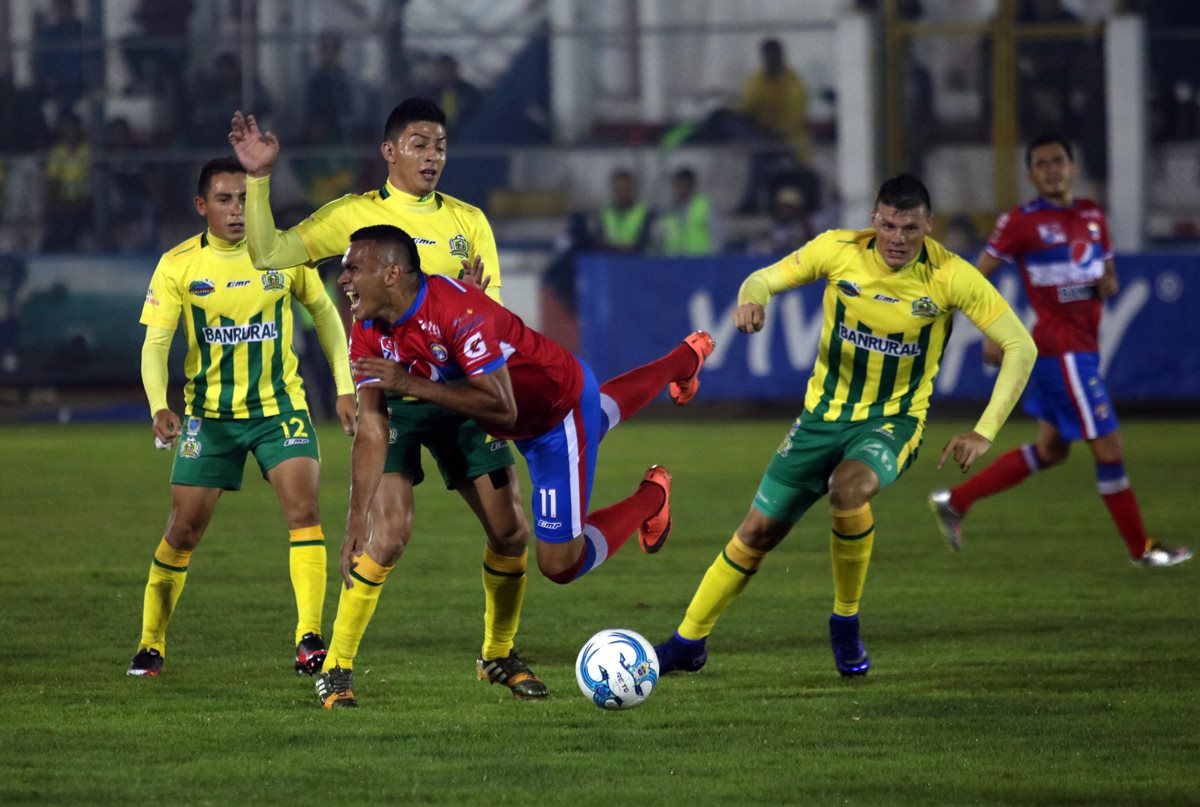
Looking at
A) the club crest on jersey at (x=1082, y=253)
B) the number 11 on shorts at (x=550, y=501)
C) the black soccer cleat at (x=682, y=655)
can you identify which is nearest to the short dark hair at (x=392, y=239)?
the number 11 on shorts at (x=550, y=501)

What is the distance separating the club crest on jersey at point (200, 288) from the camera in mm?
7262

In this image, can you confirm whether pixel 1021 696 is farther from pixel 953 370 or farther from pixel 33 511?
pixel 953 370

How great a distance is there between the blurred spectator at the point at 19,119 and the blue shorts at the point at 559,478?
15615 millimetres

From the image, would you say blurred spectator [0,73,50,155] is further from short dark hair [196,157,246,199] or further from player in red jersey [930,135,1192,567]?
short dark hair [196,157,246,199]

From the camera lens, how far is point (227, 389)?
7.30 metres

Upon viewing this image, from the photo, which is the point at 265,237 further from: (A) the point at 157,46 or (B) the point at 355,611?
(A) the point at 157,46

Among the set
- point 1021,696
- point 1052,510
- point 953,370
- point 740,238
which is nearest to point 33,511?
point 1052,510

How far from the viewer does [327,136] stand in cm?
2066

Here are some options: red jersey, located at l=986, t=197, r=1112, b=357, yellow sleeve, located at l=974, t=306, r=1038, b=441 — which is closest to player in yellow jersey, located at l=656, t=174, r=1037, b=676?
yellow sleeve, located at l=974, t=306, r=1038, b=441

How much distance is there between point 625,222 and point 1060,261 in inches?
374

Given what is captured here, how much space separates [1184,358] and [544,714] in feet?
38.9

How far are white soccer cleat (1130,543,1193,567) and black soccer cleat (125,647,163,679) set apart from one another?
17.2 ft

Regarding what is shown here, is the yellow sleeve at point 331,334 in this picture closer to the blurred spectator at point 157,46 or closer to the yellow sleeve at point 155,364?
the yellow sleeve at point 155,364

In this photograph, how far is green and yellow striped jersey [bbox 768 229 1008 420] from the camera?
7055 millimetres
